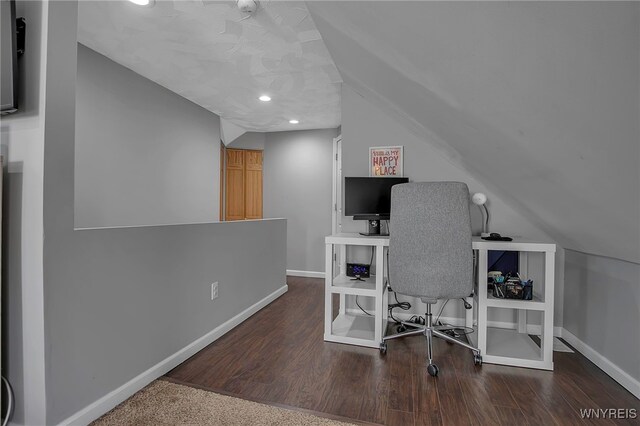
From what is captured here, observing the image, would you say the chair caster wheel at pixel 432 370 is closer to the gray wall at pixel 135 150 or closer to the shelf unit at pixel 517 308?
the shelf unit at pixel 517 308

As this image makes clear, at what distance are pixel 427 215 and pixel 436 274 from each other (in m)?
0.37

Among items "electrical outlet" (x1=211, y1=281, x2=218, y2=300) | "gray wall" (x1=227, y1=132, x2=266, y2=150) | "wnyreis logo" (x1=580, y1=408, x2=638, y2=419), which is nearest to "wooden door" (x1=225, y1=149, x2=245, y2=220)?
"gray wall" (x1=227, y1=132, x2=266, y2=150)

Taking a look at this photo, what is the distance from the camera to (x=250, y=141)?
15.8ft

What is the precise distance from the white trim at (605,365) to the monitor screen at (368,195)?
5.40ft

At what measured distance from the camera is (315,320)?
268cm

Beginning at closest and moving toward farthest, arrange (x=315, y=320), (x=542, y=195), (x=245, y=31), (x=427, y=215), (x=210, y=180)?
1. (x=542, y=195)
2. (x=427, y=215)
3. (x=245, y=31)
4. (x=315, y=320)
5. (x=210, y=180)

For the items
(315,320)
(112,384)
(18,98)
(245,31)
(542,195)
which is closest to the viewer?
(18,98)

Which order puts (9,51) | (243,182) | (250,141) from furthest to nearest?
(243,182) → (250,141) → (9,51)

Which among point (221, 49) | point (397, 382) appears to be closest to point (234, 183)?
point (221, 49)

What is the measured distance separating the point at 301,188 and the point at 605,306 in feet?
11.8

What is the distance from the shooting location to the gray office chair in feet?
5.75

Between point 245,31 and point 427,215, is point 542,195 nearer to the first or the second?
point 427,215

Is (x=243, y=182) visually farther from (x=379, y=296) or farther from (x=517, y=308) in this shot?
(x=517, y=308)

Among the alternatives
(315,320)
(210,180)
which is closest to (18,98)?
(315,320)
